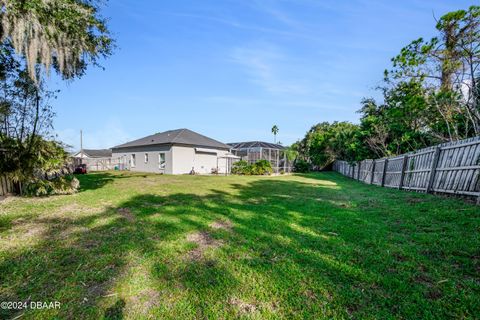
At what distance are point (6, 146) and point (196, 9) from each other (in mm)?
8034

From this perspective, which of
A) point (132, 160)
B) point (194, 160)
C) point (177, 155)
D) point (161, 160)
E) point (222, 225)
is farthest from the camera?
point (132, 160)

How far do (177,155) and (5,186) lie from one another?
39.5 ft

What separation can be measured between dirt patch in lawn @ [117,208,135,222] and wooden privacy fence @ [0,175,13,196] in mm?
4599

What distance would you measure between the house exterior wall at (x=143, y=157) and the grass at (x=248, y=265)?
1423cm

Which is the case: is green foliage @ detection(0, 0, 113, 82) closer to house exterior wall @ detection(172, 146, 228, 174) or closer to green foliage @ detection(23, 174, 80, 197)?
green foliage @ detection(23, 174, 80, 197)

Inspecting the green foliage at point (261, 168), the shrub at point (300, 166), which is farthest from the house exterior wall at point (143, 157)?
the shrub at point (300, 166)

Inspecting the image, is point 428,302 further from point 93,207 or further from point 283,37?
point 283,37

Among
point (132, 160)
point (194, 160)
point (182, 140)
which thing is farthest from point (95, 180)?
point (132, 160)

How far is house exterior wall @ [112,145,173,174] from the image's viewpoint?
18547 mm

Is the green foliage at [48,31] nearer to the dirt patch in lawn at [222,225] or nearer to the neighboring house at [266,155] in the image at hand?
the dirt patch in lawn at [222,225]

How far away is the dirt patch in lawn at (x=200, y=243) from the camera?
2.72 meters

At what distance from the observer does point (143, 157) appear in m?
21.0

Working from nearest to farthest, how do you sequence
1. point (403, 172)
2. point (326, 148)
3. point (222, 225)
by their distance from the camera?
point (222, 225)
point (403, 172)
point (326, 148)

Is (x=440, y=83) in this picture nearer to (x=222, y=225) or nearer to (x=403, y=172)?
(x=403, y=172)
